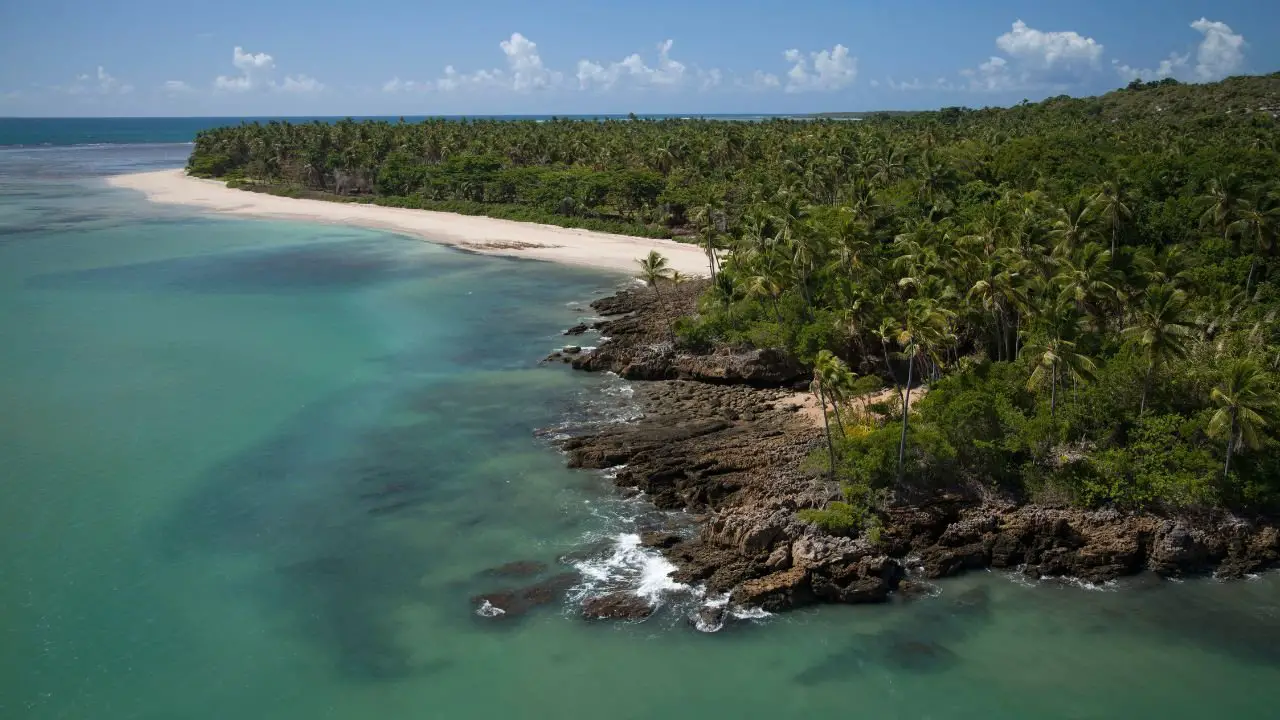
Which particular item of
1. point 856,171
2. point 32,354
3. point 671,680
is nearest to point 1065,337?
point 671,680

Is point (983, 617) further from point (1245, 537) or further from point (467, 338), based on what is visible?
point (467, 338)

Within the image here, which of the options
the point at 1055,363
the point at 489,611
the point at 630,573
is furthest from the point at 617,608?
the point at 1055,363

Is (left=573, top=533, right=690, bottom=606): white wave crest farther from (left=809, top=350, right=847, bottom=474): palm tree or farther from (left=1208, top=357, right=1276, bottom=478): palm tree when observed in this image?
(left=1208, top=357, right=1276, bottom=478): palm tree

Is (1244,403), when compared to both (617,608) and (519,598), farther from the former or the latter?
(519,598)

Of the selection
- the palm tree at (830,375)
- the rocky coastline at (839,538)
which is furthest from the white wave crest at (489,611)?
the palm tree at (830,375)

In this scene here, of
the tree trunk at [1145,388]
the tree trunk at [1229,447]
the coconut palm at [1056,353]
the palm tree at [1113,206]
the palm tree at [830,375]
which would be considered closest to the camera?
the tree trunk at [1229,447]

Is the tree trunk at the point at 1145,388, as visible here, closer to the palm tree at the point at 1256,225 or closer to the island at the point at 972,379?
the island at the point at 972,379
